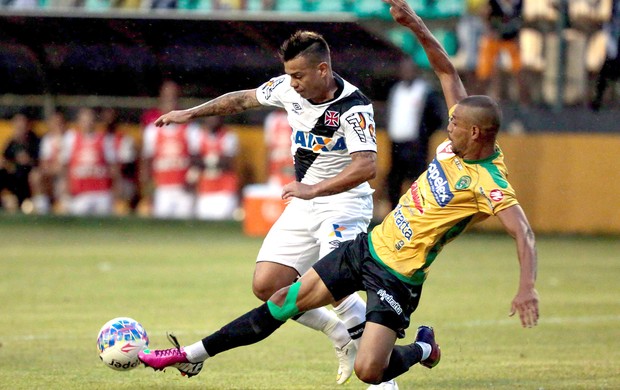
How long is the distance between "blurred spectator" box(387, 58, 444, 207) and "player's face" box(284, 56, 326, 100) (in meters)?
11.3

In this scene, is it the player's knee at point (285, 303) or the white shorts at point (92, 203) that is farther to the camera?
the white shorts at point (92, 203)

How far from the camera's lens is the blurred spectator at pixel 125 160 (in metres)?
21.3

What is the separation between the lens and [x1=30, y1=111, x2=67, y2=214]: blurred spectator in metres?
21.5

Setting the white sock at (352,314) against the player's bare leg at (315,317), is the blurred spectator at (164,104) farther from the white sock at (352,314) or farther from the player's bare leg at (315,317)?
the white sock at (352,314)

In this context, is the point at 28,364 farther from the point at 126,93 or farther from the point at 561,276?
the point at 126,93

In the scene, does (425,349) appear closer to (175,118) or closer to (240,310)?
(175,118)

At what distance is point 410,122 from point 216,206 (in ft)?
12.9

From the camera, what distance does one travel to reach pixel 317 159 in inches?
314

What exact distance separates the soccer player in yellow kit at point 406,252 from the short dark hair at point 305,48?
0.84 m

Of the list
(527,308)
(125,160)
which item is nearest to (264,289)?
(527,308)

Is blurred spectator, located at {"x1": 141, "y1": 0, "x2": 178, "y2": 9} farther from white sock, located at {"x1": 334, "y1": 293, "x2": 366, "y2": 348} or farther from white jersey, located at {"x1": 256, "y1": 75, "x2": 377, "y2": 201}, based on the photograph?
white sock, located at {"x1": 334, "y1": 293, "x2": 366, "y2": 348}

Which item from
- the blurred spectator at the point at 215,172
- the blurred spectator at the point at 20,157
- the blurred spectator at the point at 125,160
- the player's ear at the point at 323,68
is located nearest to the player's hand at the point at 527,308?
the player's ear at the point at 323,68

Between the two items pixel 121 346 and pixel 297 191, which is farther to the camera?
pixel 121 346

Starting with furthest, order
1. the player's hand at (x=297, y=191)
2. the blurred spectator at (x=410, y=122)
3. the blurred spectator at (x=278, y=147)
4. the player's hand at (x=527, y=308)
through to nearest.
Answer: the blurred spectator at (x=278, y=147) < the blurred spectator at (x=410, y=122) < the player's hand at (x=297, y=191) < the player's hand at (x=527, y=308)
